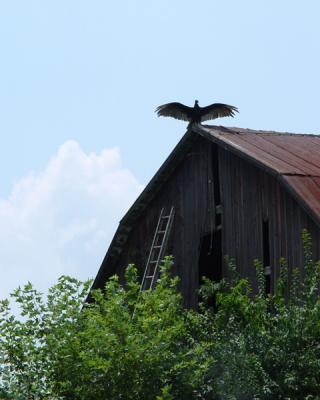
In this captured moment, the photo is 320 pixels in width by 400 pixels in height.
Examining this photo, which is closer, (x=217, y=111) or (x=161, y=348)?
(x=161, y=348)

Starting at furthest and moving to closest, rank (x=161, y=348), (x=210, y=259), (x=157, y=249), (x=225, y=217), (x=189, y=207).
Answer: (x=157, y=249) → (x=189, y=207) → (x=210, y=259) → (x=225, y=217) → (x=161, y=348)

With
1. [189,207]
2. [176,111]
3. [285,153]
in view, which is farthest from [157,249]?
[285,153]

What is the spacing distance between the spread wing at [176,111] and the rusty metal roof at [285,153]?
0.56 m

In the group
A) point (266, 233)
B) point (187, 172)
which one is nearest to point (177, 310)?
point (266, 233)

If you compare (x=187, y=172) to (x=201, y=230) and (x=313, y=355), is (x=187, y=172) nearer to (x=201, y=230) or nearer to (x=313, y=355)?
(x=201, y=230)

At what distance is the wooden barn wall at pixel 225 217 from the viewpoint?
68.9ft

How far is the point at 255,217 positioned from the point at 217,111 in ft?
10.0

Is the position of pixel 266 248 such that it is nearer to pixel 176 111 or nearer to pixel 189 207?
pixel 189 207

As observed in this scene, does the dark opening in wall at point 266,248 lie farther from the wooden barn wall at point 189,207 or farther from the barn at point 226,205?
the wooden barn wall at point 189,207

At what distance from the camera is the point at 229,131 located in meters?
23.6

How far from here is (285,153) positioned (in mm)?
22531

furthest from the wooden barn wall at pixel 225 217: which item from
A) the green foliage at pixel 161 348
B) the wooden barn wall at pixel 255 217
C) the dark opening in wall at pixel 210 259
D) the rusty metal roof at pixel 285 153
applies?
the green foliage at pixel 161 348

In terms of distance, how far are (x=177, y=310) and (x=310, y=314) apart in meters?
2.24

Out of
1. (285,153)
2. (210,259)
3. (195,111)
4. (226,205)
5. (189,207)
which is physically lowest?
(210,259)
